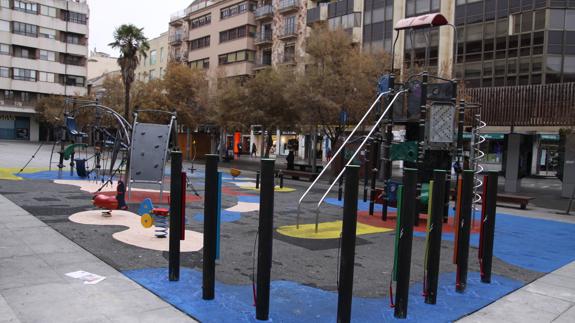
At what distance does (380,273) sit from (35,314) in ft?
14.9

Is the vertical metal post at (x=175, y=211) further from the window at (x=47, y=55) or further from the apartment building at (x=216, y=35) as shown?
the window at (x=47, y=55)

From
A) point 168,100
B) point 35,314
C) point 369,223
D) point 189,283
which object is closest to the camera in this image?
point 35,314

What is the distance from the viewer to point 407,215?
17.5ft

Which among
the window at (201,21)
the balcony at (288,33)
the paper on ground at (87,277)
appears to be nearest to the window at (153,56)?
the window at (201,21)

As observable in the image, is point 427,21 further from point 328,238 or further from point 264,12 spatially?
point 264,12

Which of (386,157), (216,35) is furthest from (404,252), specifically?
(216,35)

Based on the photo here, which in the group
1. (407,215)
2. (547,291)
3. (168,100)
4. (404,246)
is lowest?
(547,291)

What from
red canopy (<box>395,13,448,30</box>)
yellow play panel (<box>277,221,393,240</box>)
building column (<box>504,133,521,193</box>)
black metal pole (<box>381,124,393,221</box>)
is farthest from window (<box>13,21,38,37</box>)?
yellow play panel (<box>277,221,393,240</box>)

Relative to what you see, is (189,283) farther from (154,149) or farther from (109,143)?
(109,143)

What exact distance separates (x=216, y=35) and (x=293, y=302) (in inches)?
2504

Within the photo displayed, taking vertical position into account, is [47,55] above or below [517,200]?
above

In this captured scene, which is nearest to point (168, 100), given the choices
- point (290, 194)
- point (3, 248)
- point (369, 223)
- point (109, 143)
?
point (109, 143)

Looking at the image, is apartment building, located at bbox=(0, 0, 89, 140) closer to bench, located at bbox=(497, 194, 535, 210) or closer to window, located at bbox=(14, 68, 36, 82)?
window, located at bbox=(14, 68, 36, 82)

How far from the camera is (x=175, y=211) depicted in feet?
19.6
